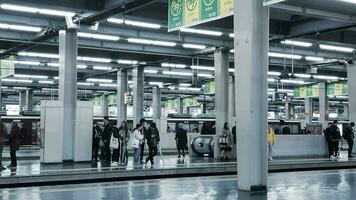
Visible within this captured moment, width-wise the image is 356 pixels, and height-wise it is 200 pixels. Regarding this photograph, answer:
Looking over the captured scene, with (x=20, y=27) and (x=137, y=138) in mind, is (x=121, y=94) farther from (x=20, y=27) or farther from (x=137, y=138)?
(x=137, y=138)

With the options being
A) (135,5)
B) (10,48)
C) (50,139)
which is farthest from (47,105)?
(10,48)

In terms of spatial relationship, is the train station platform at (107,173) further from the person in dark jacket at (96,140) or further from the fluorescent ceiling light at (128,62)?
the fluorescent ceiling light at (128,62)

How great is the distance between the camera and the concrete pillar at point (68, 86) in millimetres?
20359

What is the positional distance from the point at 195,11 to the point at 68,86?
29.3ft

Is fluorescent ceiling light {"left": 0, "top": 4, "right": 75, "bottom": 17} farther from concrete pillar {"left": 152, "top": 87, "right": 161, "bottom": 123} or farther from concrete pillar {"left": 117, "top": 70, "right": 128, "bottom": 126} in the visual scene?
concrete pillar {"left": 152, "top": 87, "right": 161, "bottom": 123}

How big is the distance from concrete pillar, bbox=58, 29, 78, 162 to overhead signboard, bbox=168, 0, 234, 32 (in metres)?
7.24

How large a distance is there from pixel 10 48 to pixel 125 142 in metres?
11.5

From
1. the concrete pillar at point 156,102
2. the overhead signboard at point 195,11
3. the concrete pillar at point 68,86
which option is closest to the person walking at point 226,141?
the concrete pillar at point 68,86

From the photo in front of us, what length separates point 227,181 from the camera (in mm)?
14289

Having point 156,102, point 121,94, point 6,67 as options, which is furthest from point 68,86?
point 156,102

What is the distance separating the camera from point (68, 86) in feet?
68.0

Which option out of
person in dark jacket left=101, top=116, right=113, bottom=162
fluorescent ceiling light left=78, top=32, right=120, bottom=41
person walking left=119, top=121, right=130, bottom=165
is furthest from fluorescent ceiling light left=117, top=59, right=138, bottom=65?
person walking left=119, top=121, right=130, bottom=165

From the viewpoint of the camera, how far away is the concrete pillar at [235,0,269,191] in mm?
11477

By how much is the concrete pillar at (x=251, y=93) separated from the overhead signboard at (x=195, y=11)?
900mm
